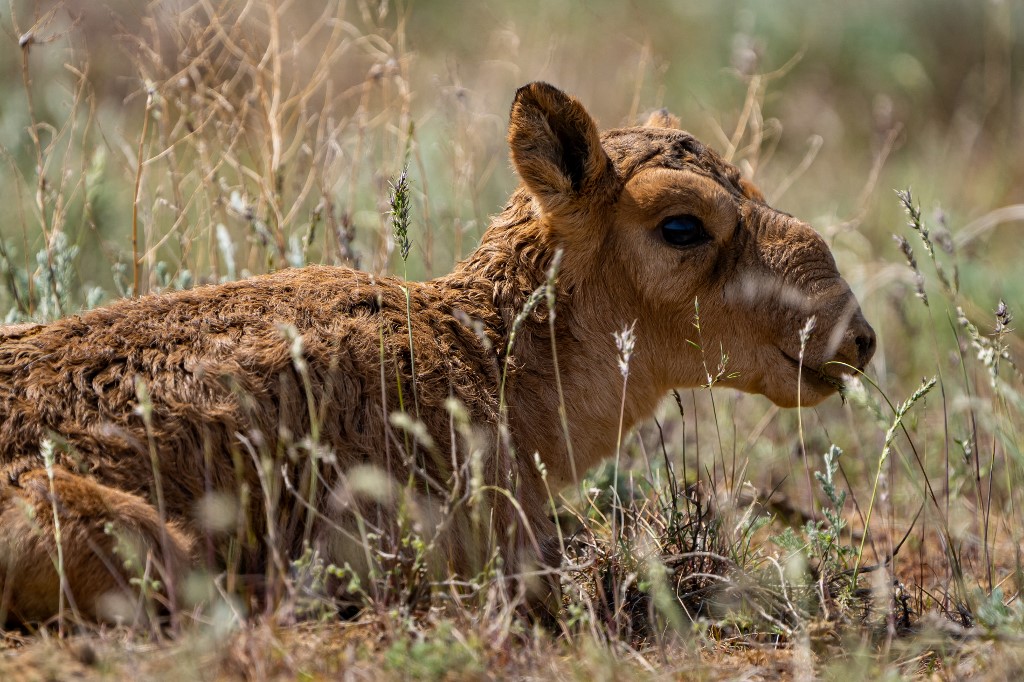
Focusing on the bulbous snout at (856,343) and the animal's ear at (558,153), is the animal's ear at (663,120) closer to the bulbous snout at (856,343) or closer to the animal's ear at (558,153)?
the animal's ear at (558,153)

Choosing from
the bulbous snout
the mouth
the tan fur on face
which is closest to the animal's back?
the tan fur on face

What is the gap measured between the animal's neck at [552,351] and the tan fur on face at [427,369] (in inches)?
0.4

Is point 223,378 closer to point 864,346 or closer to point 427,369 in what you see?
point 427,369

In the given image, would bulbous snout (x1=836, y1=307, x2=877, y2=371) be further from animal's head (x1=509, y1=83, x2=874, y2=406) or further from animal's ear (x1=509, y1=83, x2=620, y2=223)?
animal's ear (x1=509, y1=83, x2=620, y2=223)

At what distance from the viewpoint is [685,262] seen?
16.1ft

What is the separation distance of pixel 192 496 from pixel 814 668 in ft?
7.96

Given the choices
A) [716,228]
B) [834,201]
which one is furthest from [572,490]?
[834,201]

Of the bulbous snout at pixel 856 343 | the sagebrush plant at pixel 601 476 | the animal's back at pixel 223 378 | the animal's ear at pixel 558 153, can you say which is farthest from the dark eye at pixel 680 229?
the animal's back at pixel 223 378

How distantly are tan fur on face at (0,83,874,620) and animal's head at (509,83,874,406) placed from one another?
0.01 meters

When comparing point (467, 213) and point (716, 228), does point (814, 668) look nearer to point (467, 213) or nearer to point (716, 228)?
point (716, 228)

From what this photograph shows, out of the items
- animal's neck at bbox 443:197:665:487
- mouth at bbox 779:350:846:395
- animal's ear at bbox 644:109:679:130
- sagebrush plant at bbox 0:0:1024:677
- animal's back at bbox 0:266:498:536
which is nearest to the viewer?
sagebrush plant at bbox 0:0:1024:677

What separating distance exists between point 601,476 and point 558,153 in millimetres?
2037

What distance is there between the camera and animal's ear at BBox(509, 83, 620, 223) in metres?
4.72

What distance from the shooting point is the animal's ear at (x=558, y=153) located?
15.5 ft
